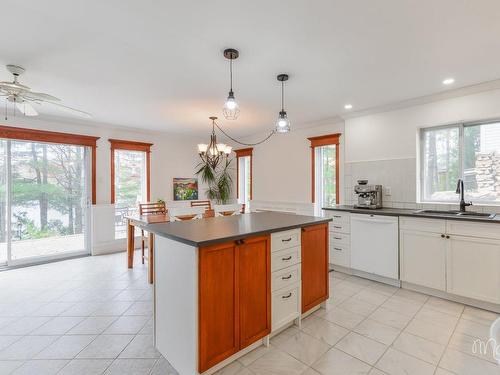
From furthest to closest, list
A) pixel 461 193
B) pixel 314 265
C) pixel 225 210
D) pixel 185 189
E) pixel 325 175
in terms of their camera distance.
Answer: pixel 185 189 < pixel 325 175 < pixel 225 210 < pixel 461 193 < pixel 314 265

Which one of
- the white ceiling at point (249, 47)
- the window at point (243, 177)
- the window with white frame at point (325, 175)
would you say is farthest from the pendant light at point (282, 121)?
the window at point (243, 177)

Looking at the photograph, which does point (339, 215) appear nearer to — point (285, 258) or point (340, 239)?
point (340, 239)

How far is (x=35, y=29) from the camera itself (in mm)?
1976

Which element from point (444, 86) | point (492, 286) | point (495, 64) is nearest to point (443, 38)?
point (495, 64)

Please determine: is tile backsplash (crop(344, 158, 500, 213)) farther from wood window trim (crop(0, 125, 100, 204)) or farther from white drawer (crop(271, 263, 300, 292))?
wood window trim (crop(0, 125, 100, 204))

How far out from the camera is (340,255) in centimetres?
387

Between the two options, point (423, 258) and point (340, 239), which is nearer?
point (423, 258)

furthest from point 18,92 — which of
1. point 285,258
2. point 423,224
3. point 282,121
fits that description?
point 423,224

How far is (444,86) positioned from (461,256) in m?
2.03

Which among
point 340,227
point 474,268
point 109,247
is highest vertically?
point 340,227

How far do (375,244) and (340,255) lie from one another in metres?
0.59

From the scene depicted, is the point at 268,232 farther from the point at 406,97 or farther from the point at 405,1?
the point at 406,97

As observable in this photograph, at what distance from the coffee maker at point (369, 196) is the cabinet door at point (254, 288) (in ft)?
7.66

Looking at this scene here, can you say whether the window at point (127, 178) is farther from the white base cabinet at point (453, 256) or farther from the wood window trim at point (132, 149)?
the white base cabinet at point (453, 256)
